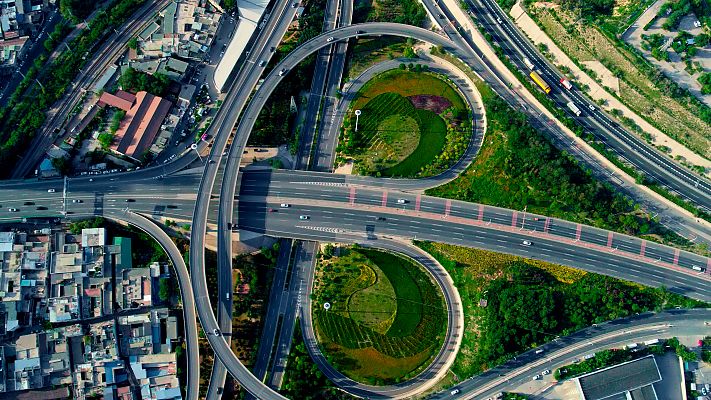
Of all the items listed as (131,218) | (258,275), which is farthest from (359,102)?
(131,218)

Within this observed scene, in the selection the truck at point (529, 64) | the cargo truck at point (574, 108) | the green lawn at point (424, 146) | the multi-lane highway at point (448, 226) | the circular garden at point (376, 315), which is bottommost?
the circular garden at point (376, 315)

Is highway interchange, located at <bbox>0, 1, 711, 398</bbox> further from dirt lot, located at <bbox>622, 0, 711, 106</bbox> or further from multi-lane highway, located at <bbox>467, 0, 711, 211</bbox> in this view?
dirt lot, located at <bbox>622, 0, 711, 106</bbox>

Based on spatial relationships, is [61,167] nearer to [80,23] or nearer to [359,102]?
[80,23]

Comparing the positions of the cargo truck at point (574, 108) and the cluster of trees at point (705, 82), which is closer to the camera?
the cluster of trees at point (705, 82)

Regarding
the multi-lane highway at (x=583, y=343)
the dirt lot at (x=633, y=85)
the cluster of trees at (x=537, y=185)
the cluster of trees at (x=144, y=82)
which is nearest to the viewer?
the multi-lane highway at (x=583, y=343)

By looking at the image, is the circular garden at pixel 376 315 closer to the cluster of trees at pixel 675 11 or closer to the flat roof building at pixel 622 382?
the flat roof building at pixel 622 382

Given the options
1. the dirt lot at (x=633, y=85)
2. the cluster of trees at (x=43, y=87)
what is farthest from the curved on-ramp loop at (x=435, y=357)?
the cluster of trees at (x=43, y=87)
